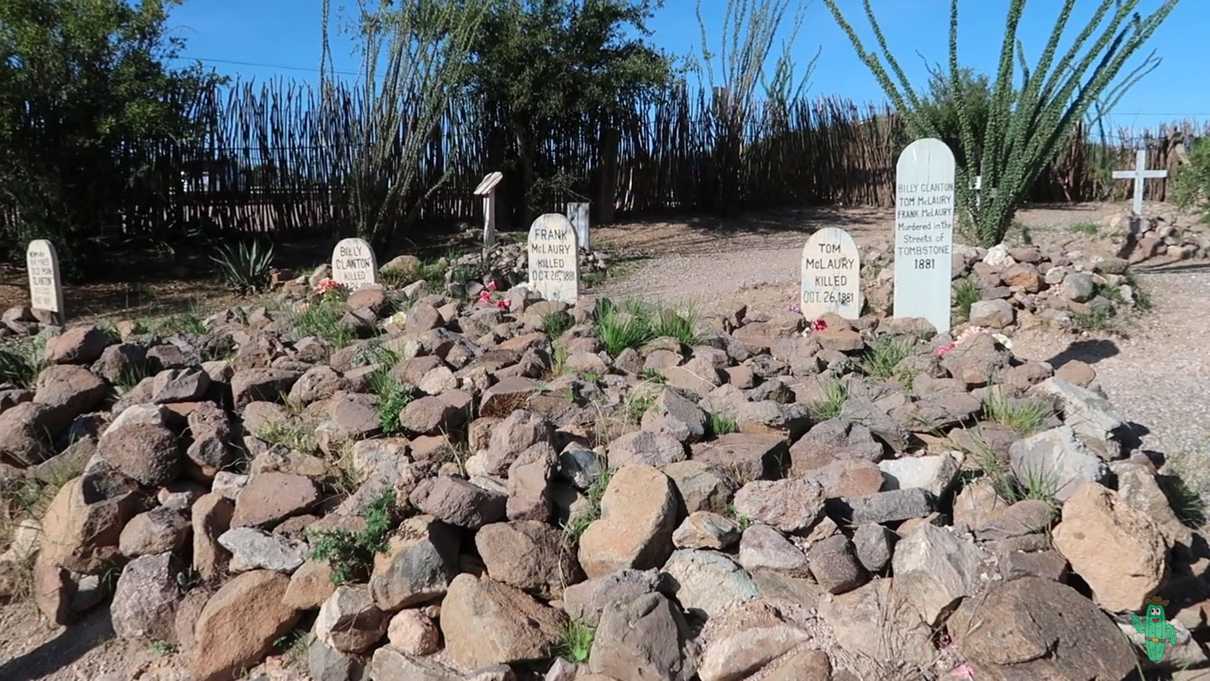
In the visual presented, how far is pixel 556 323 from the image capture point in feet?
17.4

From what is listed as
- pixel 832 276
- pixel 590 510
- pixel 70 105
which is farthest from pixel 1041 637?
pixel 70 105

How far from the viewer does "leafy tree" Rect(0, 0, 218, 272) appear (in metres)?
9.38

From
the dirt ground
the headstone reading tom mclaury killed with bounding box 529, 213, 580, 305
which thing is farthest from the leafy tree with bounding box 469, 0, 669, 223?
the headstone reading tom mclaury killed with bounding box 529, 213, 580, 305

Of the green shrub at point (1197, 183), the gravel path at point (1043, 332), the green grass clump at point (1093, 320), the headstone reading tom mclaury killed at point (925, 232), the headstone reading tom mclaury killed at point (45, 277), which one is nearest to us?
the gravel path at point (1043, 332)

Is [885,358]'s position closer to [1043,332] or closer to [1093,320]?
[1043,332]

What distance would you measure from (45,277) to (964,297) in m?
7.46

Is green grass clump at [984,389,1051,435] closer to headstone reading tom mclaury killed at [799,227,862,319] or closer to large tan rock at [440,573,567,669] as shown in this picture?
large tan rock at [440,573,567,669]

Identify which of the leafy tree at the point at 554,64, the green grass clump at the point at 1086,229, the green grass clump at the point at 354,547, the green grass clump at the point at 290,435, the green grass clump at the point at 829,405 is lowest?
the green grass clump at the point at 354,547

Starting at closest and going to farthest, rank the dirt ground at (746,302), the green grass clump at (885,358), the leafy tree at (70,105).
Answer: the dirt ground at (746,302), the green grass clump at (885,358), the leafy tree at (70,105)

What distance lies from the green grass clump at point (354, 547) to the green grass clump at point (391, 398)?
2.09ft

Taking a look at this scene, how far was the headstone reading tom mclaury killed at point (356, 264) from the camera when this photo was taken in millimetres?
Answer: 7762

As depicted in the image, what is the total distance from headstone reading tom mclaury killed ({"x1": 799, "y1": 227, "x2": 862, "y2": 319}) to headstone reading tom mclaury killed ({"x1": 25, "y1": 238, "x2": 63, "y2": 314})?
230 inches

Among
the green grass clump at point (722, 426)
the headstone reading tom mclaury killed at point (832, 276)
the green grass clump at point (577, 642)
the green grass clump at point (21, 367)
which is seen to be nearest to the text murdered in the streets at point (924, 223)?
the headstone reading tom mclaury killed at point (832, 276)

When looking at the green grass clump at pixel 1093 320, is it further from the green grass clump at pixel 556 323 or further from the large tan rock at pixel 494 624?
the large tan rock at pixel 494 624
